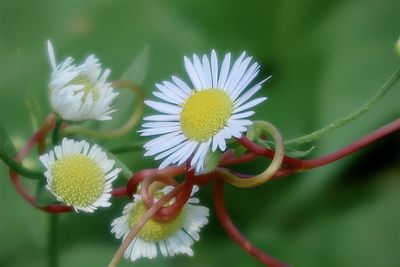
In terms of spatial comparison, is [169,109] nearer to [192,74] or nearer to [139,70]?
[192,74]

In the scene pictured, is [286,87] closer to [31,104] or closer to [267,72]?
[267,72]

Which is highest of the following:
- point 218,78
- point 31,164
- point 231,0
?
point 231,0

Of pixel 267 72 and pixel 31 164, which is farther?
pixel 267 72

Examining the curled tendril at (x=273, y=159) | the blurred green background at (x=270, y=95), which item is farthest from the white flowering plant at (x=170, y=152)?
the blurred green background at (x=270, y=95)

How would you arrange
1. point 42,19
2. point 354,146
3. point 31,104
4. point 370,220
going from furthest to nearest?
point 42,19 < point 370,220 < point 31,104 < point 354,146

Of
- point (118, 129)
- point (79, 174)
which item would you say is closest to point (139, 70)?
point (118, 129)

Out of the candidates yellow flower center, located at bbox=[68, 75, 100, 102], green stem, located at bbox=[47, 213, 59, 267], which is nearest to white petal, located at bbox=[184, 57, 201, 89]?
yellow flower center, located at bbox=[68, 75, 100, 102]

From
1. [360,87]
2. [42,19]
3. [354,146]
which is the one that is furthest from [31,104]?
[360,87]
